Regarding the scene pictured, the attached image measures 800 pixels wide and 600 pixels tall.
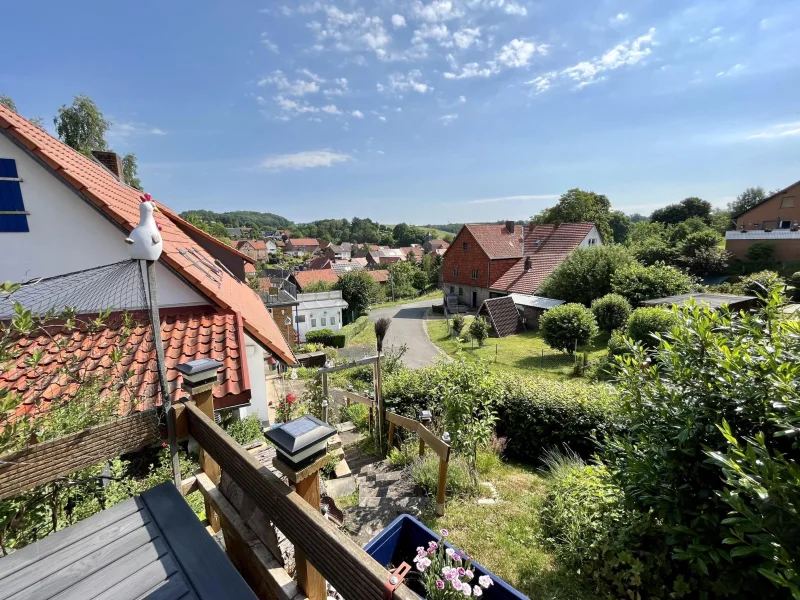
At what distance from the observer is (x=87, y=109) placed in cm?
2034

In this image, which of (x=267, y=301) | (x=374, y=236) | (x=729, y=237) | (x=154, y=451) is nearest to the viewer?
(x=154, y=451)

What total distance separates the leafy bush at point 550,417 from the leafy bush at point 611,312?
40.8 ft

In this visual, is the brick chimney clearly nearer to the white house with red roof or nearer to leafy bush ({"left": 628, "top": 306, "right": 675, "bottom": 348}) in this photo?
the white house with red roof

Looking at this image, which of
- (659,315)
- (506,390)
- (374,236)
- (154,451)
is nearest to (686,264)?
(659,315)

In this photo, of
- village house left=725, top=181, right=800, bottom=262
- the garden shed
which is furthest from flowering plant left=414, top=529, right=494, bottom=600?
village house left=725, top=181, right=800, bottom=262

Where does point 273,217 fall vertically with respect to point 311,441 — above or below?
above

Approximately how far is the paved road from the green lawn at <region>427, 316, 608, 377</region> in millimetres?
890

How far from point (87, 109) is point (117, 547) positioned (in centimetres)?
2793

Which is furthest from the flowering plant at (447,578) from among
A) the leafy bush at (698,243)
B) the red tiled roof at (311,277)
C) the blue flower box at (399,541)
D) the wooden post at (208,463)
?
the red tiled roof at (311,277)

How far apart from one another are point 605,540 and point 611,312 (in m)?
17.1

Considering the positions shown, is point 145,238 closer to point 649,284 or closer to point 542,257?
point 649,284

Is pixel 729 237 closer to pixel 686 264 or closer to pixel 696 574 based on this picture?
pixel 686 264

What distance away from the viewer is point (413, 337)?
77.0ft

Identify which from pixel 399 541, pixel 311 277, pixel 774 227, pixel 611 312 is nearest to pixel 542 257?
pixel 611 312
